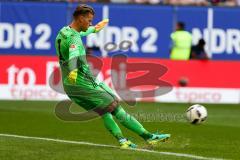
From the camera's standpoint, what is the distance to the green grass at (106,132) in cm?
1185

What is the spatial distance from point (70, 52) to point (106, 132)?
386 centimetres

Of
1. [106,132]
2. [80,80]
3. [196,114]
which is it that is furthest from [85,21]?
[106,132]

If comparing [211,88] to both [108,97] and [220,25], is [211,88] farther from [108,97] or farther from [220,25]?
[108,97]

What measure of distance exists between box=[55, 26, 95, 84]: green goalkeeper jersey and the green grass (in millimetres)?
A: 1199

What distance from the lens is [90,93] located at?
12625mm

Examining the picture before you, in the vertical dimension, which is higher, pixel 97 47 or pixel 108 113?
pixel 108 113

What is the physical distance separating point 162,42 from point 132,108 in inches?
309

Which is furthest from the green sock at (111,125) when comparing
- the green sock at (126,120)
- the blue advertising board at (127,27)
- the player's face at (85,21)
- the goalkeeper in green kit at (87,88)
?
the blue advertising board at (127,27)

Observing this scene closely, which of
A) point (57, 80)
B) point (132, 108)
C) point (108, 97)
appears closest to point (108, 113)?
point (108, 97)

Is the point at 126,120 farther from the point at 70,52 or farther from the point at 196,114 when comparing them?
the point at 196,114

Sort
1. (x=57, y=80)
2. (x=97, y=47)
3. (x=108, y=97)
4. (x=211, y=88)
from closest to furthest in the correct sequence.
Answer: (x=108, y=97)
(x=57, y=80)
(x=211, y=88)
(x=97, y=47)

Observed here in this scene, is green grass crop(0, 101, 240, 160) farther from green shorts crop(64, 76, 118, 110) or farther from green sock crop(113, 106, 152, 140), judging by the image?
green shorts crop(64, 76, 118, 110)

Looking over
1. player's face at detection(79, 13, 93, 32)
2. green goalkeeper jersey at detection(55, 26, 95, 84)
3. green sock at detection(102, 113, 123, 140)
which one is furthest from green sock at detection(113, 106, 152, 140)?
player's face at detection(79, 13, 93, 32)

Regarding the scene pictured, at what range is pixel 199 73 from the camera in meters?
24.0
